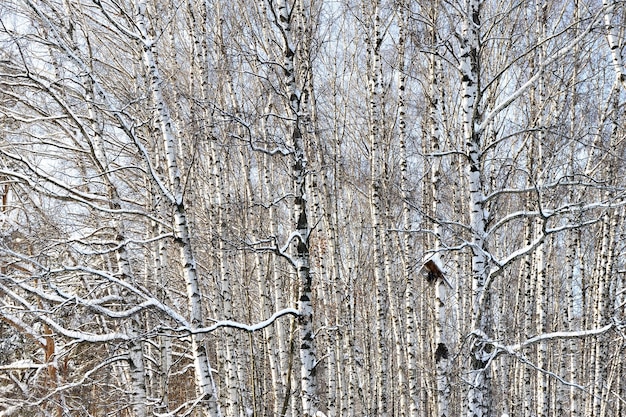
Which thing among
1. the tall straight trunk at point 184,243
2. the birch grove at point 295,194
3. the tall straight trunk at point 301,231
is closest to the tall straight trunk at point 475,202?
the birch grove at point 295,194

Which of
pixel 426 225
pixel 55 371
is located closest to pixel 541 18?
pixel 426 225

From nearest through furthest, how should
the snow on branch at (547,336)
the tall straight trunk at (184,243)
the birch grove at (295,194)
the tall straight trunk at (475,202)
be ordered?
the snow on branch at (547,336)
the tall straight trunk at (475,202)
the birch grove at (295,194)
the tall straight trunk at (184,243)

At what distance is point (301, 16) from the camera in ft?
26.7

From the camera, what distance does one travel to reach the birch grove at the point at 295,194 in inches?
215

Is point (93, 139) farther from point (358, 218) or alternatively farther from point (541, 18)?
point (358, 218)

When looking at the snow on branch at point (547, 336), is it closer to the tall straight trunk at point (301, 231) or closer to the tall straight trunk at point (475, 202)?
the tall straight trunk at point (475, 202)

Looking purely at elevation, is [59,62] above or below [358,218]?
above

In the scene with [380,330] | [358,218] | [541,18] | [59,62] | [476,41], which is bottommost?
[380,330]

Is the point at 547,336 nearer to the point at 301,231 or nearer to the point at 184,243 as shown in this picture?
the point at 301,231

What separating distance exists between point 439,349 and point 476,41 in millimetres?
→ 3803

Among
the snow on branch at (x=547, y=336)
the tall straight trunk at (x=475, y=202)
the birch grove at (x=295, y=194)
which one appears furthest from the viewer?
the birch grove at (x=295, y=194)

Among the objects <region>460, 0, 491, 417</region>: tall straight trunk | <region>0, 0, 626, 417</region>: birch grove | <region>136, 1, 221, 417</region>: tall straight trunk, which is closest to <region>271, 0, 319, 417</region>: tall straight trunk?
<region>0, 0, 626, 417</region>: birch grove

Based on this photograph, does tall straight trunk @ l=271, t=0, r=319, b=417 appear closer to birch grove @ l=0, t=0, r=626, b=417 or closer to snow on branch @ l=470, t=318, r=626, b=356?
birch grove @ l=0, t=0, r=626, b=417

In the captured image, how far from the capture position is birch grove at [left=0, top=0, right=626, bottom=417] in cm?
546
